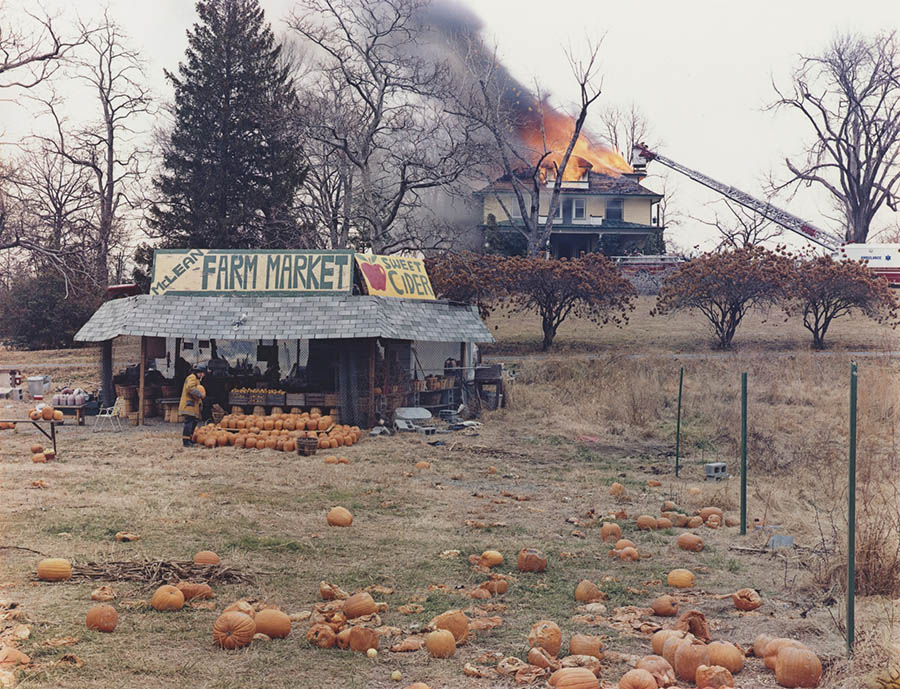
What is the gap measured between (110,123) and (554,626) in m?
37.9

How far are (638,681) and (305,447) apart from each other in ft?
40.5

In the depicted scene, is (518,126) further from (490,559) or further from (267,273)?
(490,559)

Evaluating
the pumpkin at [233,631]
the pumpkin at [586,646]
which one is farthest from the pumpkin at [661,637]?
the pumpkin at [233,631]

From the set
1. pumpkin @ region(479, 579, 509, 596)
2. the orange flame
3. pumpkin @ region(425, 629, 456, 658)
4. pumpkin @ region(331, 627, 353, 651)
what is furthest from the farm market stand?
the orange flame

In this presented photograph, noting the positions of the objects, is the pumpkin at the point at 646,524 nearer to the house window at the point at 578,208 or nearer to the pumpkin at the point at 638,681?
the pumpkin at the point at 638,681

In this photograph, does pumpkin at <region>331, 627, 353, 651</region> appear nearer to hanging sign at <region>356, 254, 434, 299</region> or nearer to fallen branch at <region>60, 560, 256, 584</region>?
fallen branch at <region>60, 560, 256, 584</region>

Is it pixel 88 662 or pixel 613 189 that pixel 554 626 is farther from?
pixel 613 189

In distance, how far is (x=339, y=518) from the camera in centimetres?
1134

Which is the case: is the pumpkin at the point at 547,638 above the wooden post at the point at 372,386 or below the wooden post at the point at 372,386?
below

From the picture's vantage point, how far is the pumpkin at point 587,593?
8.29 m

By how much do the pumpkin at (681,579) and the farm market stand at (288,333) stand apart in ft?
39.9

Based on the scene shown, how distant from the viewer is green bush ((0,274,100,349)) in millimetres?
41094

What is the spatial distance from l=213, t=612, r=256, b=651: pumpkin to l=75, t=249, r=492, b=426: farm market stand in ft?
44.6

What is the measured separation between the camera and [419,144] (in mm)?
38219
